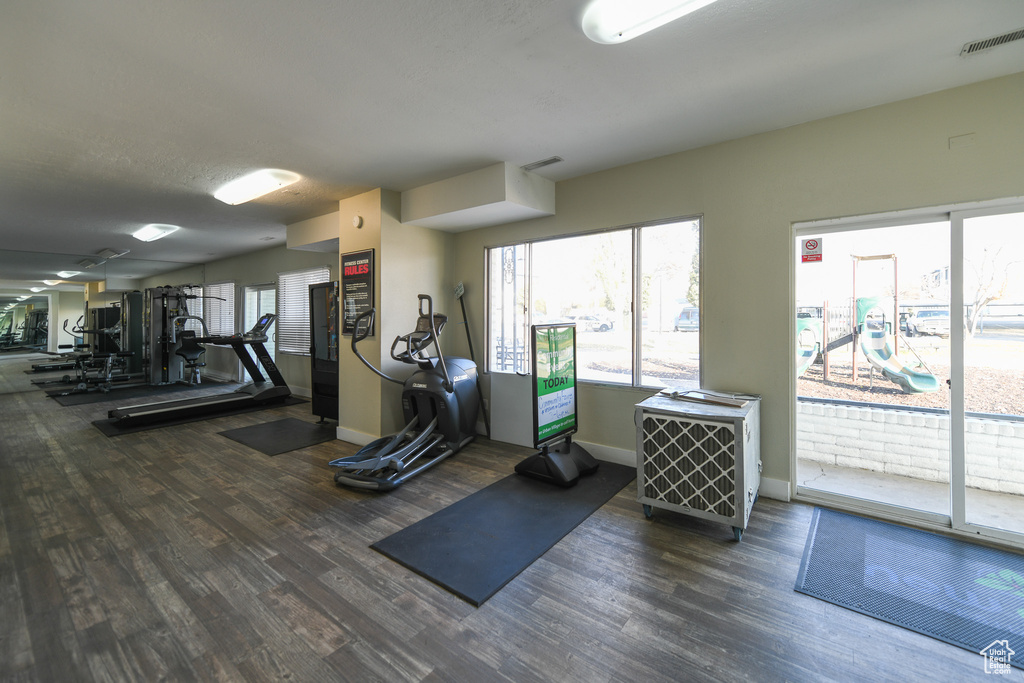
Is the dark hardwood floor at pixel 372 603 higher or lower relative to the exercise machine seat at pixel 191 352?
lower

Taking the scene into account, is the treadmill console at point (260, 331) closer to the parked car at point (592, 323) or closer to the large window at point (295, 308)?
the large window at point (295, 308)

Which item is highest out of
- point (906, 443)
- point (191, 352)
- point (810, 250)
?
point (810, 250)

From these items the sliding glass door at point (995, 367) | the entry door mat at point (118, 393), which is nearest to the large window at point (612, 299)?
the sliding glass door at point (995, 367)

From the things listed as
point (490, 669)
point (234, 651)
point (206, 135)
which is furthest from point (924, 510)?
point (206, 135)

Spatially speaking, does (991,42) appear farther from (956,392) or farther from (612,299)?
(612,299)

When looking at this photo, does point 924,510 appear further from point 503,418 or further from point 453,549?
point 503,418

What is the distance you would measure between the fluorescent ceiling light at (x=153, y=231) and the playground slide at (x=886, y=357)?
26.9ft

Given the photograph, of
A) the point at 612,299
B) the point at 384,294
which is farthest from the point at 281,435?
the point at 612,299

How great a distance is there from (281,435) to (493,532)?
3.55 meters

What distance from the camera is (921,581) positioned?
7.32ft

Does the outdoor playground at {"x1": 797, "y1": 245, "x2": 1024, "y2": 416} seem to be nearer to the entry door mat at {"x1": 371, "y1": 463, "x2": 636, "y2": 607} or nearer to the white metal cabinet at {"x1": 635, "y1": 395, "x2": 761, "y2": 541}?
the white metal cabinet at {"x1": 635, "y1": 395, "x2": 761, "y2": 541}

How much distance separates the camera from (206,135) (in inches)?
124

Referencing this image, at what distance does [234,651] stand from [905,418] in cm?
441

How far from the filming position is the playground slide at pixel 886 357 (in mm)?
2962
